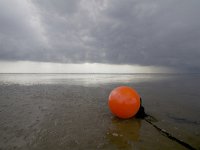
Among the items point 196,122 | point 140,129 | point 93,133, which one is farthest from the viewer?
point 196,122

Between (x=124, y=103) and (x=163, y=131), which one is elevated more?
(x=124, y=103)

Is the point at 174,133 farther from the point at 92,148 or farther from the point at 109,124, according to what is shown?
the point at 92,148

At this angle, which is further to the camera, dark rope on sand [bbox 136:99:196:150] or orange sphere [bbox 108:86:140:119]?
orange sphere [bbox 108:86:140:119]

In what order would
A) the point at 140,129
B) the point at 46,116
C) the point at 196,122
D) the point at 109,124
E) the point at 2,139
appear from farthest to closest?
1. the point at 46,116
2. the point at 196,122
3. the point at 109,124
4. the point at 140,129
5. the point at 2,139

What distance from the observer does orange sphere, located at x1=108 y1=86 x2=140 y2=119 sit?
5.95 meters

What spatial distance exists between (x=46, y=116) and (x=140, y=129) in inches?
169

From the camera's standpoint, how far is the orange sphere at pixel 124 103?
595 centimetres

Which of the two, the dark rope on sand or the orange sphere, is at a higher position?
the orange sphere

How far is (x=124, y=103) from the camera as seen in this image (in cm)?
594

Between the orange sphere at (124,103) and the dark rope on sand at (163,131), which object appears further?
the orange sphere at (124,103)

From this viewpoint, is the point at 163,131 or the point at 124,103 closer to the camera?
the point at 163,131

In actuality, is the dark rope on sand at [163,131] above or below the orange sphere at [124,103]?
below

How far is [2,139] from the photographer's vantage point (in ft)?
14.7

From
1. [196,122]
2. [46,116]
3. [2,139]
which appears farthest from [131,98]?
[2,139]
